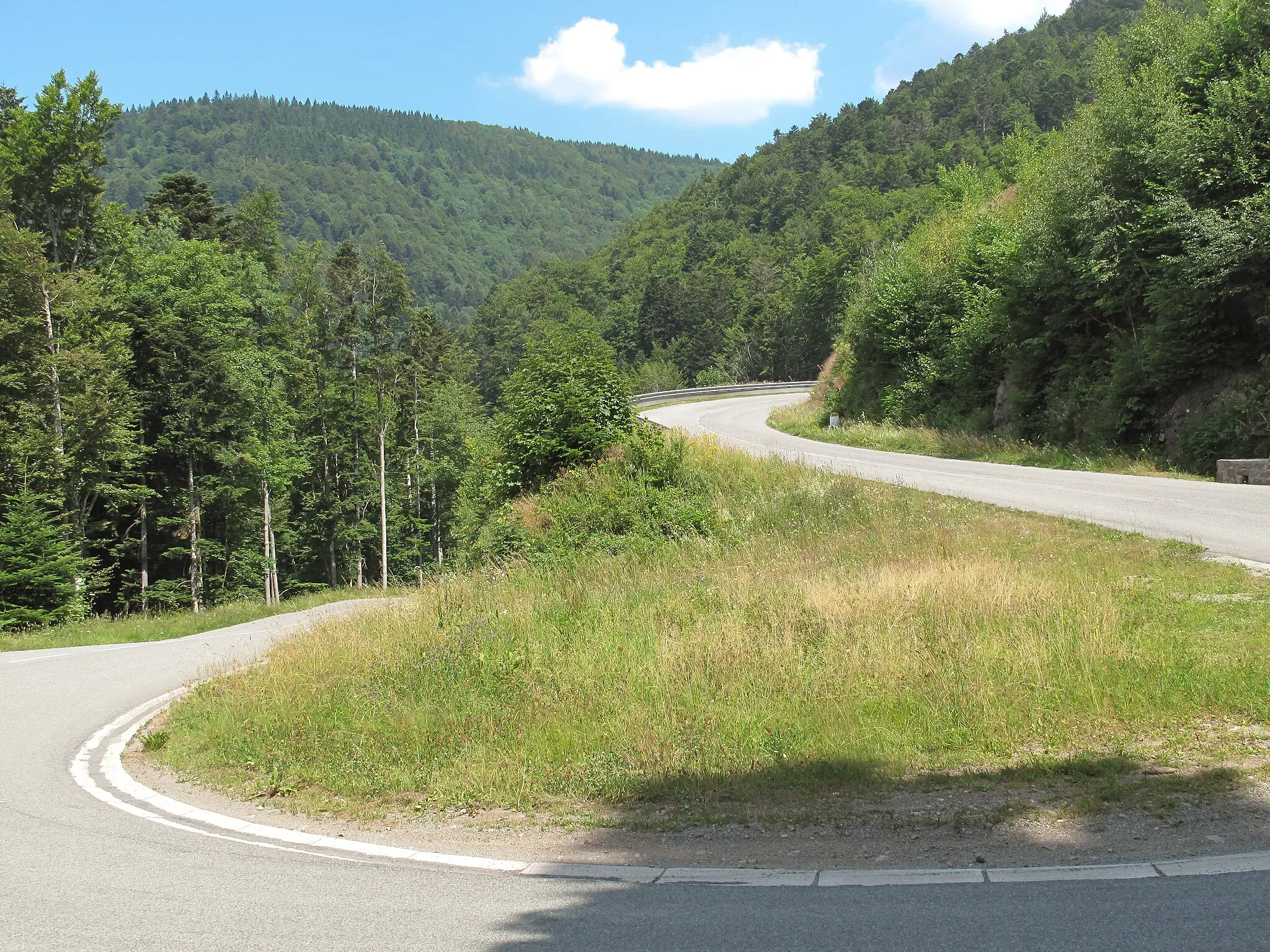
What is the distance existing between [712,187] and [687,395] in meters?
133

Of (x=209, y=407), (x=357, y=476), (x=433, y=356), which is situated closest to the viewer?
(x=209, y=407)

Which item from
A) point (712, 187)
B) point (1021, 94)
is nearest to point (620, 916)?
point (1021, 94)

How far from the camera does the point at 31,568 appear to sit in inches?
1006

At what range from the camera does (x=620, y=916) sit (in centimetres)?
447

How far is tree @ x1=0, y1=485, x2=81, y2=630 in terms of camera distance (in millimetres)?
25094

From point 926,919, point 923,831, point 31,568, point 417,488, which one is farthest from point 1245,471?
point 417,488

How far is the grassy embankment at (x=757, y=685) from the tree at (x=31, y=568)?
17.7 meters

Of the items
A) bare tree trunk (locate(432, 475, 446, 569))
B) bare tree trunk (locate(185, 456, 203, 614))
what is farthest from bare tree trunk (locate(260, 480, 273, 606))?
bare tree trunk (locate(432, 475, 446, 569))

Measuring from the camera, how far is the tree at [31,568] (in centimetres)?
2509

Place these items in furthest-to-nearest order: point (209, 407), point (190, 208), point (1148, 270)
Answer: point (190, 208) → point (209, 407) → point (1148, 270)

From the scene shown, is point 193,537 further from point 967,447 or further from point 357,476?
point 967,447

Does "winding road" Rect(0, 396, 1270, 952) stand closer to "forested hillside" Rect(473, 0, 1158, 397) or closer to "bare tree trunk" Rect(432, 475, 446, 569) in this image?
"bare tree trunk" Rect(432, 475, 446, 569)

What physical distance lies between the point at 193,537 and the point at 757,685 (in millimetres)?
38107

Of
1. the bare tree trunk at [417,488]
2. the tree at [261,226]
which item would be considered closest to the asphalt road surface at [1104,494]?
the bare tree trunk at [417,488]
